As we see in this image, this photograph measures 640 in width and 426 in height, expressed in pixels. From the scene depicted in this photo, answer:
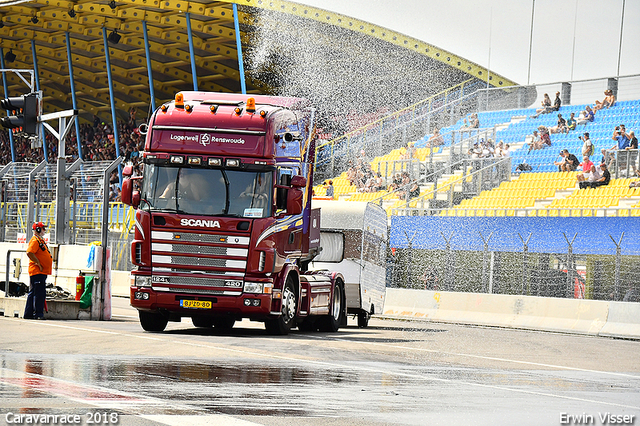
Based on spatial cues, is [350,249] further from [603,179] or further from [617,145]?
[617,145]

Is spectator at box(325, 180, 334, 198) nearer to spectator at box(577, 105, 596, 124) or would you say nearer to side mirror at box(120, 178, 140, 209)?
spectator at box(577, 105, 596, 124)

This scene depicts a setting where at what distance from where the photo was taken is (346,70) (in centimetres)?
5059

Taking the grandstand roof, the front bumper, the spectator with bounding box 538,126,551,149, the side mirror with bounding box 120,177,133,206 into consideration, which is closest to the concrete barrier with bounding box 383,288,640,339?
the front bumper

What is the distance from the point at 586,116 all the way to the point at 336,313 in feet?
68.1

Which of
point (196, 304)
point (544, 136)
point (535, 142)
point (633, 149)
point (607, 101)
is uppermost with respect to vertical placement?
point (607, 101)

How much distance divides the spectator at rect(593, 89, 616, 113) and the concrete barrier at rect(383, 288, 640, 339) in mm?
15368

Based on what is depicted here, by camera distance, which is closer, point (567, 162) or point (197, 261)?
point (197, 261)

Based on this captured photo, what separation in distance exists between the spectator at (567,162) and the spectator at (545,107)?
17.1ft

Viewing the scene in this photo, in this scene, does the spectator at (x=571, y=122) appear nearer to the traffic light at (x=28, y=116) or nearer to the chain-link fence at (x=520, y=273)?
the chain-link fence at (x=520, y=273)

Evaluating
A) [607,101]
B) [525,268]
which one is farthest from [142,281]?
[607,101]

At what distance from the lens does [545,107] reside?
4019cm

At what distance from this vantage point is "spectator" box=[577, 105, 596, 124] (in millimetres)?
37281

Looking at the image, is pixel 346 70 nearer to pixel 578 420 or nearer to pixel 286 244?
pixel 286 244

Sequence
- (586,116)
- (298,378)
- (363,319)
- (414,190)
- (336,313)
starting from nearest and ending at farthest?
(298,378)
(336,313)
(363,319)
(586,116)
(414,190)
